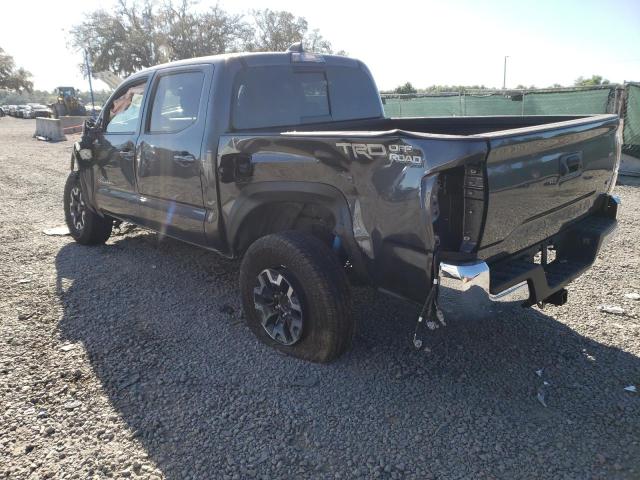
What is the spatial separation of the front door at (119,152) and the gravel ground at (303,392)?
836 mm

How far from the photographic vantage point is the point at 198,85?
379cm

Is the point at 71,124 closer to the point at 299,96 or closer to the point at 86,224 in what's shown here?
the point at 86,224

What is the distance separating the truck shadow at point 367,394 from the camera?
2.44 meters

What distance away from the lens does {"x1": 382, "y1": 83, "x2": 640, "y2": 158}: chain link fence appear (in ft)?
33.1

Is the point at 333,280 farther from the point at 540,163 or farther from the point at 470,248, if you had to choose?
the point at 540,163

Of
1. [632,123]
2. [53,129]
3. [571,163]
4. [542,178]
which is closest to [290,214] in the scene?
[542,178]

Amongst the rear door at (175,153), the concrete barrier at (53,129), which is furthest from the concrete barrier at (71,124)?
the rear door at (175,153)

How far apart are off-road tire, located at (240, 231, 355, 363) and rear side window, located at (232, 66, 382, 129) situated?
3.38 ft

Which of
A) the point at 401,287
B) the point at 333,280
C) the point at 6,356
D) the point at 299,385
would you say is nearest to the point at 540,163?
the point at 401,287

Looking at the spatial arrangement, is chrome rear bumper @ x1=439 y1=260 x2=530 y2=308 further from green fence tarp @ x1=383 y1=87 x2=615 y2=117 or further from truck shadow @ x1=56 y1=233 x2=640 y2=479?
green fence tarp @ x1=383 y1=87 x2=615 y2=117

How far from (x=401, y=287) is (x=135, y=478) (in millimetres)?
1575

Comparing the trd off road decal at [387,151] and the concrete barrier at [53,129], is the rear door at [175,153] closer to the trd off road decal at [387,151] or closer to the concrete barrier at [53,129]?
the trd off road decal at [387,151]

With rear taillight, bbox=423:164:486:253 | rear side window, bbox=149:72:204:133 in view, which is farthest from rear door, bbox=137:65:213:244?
rear taillight, bbox=423:164:486:253

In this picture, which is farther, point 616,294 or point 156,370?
point 616,294
